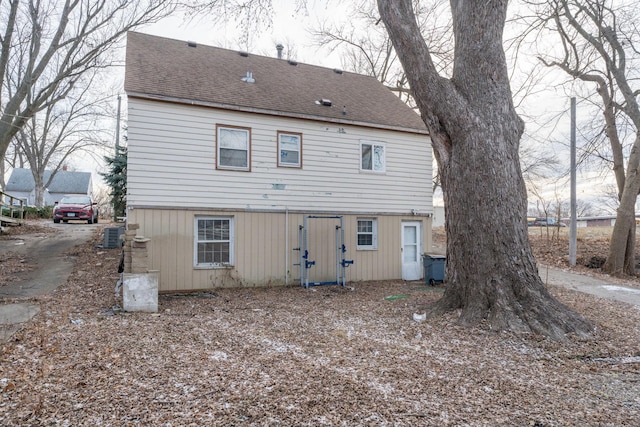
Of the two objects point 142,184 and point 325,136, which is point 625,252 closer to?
point 325,136

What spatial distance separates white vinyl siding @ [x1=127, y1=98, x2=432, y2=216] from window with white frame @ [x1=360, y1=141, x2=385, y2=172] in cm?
14

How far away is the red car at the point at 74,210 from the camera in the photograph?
2091 centimetres

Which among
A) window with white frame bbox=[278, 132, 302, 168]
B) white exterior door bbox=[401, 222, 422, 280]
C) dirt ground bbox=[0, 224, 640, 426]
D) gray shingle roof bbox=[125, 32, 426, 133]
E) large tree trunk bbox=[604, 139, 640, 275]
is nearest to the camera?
dirt ground bbox=[0, 224, 640, 426]

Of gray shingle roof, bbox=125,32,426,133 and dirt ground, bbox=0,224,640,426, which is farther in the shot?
gray shingle roof, bbox=125,32,426,133

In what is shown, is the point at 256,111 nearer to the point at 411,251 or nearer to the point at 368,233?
the point at 368,233

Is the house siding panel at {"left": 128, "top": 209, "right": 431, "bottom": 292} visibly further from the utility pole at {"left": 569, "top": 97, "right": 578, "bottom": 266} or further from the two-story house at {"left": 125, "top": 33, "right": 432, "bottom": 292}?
the utility pole at {"left": 569, "top": 97, "right": 578, "bottom": 266}

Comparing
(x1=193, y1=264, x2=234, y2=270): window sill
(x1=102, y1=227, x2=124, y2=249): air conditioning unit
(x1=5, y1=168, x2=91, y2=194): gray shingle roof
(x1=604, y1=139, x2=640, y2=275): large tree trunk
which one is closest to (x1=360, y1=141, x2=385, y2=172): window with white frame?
(x1=193, y1=264, x2=234, y2=270): window sill

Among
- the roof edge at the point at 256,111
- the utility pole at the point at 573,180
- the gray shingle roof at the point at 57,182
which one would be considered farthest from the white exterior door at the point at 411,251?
the gray shingle roof at the point at 57,182

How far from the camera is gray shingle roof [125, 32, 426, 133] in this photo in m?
9.42

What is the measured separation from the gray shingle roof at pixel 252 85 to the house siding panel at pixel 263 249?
2.68m

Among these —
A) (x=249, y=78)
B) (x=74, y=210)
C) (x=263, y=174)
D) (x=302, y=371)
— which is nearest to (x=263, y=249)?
(x=263, y=174)

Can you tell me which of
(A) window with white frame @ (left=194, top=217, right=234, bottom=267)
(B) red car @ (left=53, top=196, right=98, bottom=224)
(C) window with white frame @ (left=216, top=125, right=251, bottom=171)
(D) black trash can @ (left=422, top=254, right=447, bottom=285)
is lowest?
(D) black trash can @ (left=422, top=254, right=447, bottom=285)

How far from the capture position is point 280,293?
9148 millimetres

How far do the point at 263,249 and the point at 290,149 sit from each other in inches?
106
